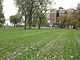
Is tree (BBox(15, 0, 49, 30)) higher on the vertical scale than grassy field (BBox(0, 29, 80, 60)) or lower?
higher

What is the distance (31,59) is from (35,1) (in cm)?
4509

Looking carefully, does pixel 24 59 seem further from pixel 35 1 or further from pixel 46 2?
pixel 46 2

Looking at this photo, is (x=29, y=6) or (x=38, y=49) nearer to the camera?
(x=38, y=49)

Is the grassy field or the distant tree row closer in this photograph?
the grassy field

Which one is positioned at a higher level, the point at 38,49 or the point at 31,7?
the point at 31,7

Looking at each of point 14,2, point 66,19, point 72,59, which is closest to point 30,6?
point 14,2

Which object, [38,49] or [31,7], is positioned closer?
[38,49]

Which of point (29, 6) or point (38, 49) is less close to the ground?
point (29, 6)

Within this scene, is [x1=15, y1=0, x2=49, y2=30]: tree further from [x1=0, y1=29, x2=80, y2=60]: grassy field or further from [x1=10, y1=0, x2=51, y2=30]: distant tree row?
[x1=0, y1=29, x2=80, y2=60]: grassy field

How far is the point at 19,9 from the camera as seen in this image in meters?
49.4

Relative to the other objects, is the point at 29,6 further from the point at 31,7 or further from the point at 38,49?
the point at 38,49

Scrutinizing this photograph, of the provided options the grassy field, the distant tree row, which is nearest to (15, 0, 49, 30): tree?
the distant tree row

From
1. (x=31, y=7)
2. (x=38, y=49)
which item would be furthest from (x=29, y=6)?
(x=38, y=49)

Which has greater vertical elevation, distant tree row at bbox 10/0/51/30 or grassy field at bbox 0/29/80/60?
distant tree row at bbox 10/0/51/30
